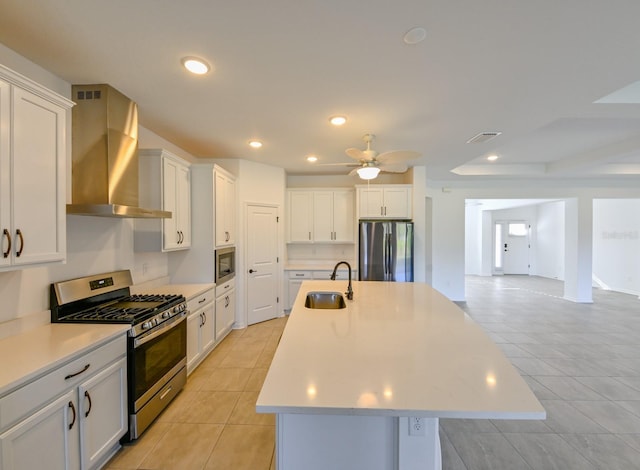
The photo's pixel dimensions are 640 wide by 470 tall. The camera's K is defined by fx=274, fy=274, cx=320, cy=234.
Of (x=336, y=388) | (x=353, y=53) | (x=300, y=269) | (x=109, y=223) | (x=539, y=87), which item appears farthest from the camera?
(x=300, y=269)

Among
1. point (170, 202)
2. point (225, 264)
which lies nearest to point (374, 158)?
point (170, 202)

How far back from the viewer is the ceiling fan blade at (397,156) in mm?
2631

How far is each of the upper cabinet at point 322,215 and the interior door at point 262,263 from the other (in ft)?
1.75

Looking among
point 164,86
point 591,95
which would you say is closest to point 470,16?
point 591,95

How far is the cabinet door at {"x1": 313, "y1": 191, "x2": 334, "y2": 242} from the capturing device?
202 inches

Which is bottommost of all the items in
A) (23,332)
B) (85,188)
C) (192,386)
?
(192,386)

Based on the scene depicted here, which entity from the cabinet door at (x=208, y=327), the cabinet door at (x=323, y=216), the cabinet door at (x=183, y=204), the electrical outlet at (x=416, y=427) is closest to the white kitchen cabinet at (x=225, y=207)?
the cabinet door at (x=183, y=204)

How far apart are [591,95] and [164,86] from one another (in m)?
3.38

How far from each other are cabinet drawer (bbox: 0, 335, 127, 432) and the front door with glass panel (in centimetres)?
1115

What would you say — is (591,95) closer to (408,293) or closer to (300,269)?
(408,293)

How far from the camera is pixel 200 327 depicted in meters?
3.07

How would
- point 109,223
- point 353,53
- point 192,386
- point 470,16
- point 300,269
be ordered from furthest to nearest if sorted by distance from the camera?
point 300,269 < point 192,386 < point 109,223 < point 353,53 < point 470,16

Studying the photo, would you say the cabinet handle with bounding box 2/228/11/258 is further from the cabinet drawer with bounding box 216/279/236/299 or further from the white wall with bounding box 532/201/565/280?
the white wall with bounding box 532/201/565/280

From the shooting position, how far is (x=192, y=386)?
8.96 feet
